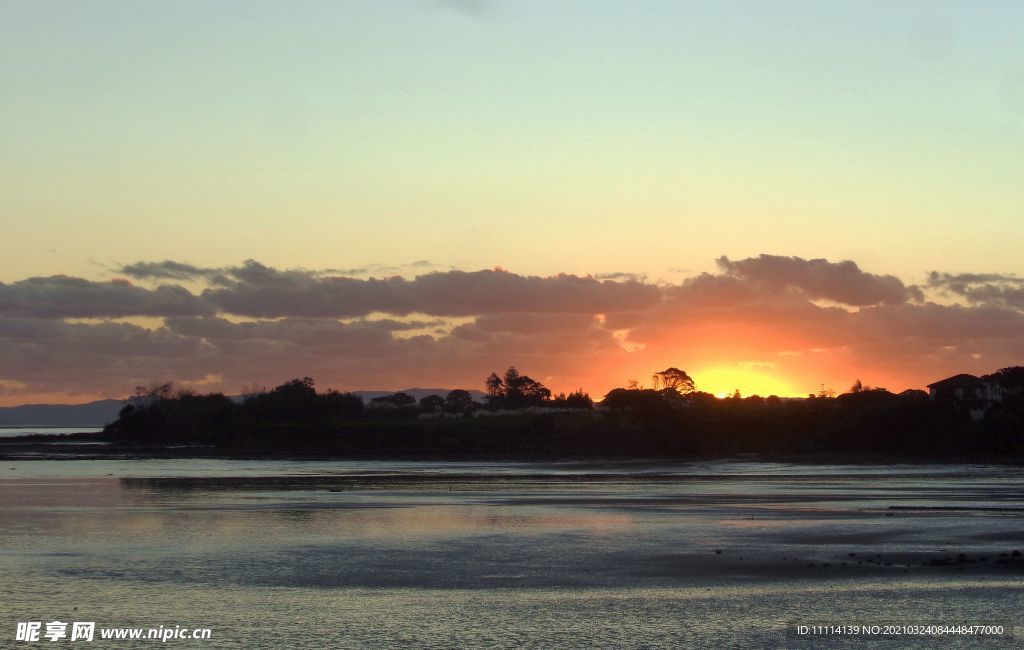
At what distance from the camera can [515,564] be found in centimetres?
3284

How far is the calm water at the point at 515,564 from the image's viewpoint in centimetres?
2405

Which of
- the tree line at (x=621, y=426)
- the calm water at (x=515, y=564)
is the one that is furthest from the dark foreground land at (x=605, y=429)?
the calm water at (x=515, y=564)

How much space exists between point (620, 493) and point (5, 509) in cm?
3211

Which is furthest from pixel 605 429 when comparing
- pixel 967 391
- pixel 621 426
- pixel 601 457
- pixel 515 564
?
pixel 515 564

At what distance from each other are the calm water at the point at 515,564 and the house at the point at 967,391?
8010cm

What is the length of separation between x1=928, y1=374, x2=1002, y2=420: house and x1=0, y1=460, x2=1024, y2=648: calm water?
3153 inches

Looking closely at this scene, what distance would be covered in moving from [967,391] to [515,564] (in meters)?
129

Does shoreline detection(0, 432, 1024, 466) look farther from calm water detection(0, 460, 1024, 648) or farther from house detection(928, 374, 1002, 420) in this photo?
calm water detection(0, 460, 1024, 648)

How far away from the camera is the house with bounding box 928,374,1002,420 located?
138 metres

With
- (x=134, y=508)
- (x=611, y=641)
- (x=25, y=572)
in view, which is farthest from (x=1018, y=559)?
(x=134, y=508)

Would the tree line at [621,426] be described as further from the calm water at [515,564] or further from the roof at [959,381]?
the calm water at [515,564]

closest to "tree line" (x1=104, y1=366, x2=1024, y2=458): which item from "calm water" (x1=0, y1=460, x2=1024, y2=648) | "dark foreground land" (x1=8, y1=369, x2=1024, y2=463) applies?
"dark foreground land" (x1=8, y1=369, x2=1024, y2=463)

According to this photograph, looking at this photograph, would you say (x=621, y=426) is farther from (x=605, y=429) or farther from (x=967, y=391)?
(x=967, y=391)

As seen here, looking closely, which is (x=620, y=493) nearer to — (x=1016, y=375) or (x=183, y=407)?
(x=1016, y=375)
